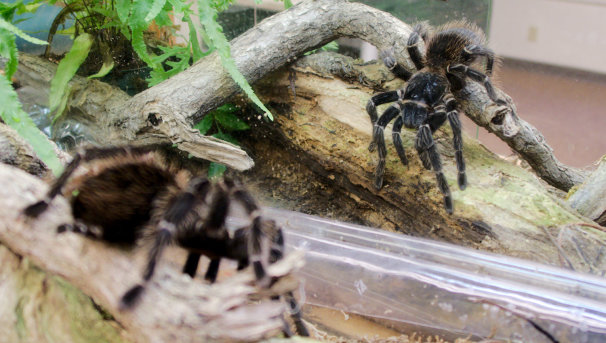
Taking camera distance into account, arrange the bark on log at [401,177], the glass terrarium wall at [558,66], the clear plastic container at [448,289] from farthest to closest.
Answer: the glass terrarium wall at [558,66], the bark on log at [401,177], the clear plastic container at [448,289]

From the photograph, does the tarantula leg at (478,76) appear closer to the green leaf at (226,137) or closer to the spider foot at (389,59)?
the spider foot at (389,59)

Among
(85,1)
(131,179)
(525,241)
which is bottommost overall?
(525,241)

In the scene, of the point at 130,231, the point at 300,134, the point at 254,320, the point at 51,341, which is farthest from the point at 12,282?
the point at 300,134

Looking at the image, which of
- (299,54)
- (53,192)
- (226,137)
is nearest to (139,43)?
(226,137)

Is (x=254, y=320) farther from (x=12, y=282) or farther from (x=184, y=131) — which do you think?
(x=184, y=131)

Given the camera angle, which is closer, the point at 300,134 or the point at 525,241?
the point at 525,241

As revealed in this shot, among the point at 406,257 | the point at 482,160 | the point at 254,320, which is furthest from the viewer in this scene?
the point at 482,160

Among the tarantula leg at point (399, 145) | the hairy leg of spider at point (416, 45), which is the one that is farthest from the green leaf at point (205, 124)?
the hairy leg of spider at point (416, 45)
